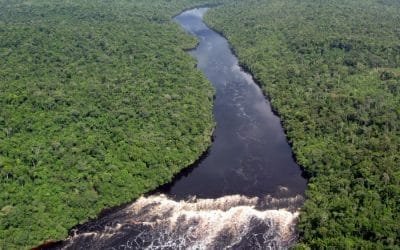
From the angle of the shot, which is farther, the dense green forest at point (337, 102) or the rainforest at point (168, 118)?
the rainforest at point (168, 118)

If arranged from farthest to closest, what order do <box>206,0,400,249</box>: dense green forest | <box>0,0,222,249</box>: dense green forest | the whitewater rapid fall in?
1. <box>0,0,222,249</box>: dense green forest
2. <box>206,0,400,249</box>: dense green forest
3. the whitewater rapid

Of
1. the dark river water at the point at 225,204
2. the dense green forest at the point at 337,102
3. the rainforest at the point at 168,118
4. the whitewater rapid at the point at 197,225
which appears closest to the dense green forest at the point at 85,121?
the rainforest at the point at 168,118

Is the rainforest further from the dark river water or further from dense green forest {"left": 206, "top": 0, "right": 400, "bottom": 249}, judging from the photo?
the dark river water

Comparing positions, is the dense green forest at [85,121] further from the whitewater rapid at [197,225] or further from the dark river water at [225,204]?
the whitewater rapid at [197,225]

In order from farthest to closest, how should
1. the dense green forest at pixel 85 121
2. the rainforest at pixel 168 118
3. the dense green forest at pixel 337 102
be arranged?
the dense green forest at pixel 85 121
the rainforest at pixel 168 118
the dense green forest at pixel 337 102

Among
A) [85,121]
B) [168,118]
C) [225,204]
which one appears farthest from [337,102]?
[85,121]

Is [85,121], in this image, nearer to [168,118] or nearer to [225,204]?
[168,118]

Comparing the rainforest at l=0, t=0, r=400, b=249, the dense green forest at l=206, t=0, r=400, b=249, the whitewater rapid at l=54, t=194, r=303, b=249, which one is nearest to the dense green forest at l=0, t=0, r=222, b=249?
the rainforest at l=0, t=0, r=400, b=249

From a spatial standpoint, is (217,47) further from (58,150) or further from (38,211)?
(38,211)
